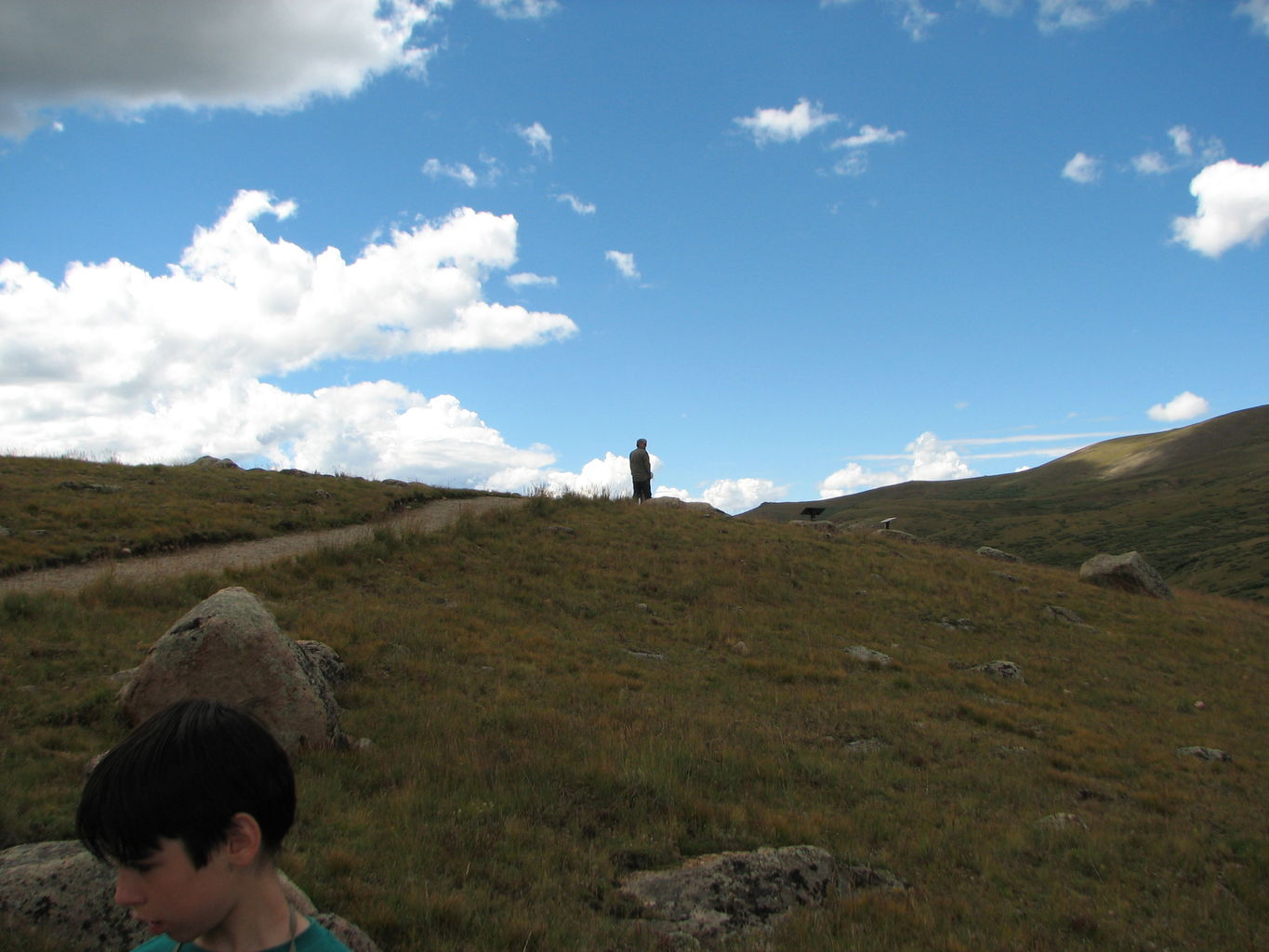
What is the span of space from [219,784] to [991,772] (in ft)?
33.1

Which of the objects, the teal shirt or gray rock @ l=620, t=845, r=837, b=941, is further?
gray rock @ l=620, t=845, r=837, b=941

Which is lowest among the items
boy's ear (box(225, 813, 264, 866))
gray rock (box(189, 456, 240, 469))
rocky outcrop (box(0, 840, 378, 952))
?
rocky outcrop (box(0, 840, 378, 952))

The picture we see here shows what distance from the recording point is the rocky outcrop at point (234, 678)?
741 cm

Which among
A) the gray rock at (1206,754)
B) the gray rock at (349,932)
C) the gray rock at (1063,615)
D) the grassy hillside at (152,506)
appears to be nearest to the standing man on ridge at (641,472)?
the grassy hillside at (152,506)

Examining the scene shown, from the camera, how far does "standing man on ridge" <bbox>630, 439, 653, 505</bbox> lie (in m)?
29.3

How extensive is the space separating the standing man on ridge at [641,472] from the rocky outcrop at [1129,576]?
1628cm

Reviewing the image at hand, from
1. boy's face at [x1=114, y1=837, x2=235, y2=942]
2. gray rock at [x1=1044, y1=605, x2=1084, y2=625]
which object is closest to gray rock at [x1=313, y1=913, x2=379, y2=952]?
boy's face at [x1=114, y1=837, x2=235, y2=942]

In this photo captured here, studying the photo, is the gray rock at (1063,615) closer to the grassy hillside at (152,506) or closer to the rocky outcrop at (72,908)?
the grassy hillside at (152,506)

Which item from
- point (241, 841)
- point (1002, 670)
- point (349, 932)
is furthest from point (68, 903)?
point (1002, 670)

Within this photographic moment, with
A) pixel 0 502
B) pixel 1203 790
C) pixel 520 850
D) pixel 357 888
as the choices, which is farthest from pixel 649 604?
pixel 0 502

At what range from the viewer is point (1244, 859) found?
7.76m

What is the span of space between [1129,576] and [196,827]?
31.4 m

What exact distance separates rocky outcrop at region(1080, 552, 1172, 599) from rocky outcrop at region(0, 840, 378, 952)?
29.6 metres

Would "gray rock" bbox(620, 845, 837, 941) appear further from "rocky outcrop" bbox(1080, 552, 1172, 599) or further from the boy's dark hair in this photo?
"rocky outcrop" bbox(1080, 552, 1172, 599)
